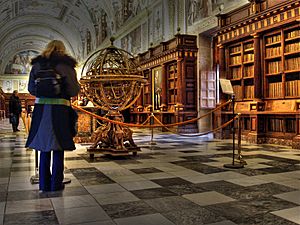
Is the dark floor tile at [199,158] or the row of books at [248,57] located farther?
the row of books at [248,57]

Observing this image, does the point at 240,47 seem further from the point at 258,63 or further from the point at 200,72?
the point at 200,72

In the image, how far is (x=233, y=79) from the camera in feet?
35.3

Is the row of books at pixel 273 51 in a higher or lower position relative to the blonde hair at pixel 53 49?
higher

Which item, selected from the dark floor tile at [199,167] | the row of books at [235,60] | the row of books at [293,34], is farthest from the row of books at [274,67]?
the dark floor tile at [199,167]

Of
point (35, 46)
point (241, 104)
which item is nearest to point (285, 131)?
point (241, 104)

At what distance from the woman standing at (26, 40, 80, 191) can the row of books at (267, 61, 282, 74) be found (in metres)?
6.52

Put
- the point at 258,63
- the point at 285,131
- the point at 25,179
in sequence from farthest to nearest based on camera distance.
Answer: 1. the point at 258,63
2. the point at 285,131
3. the point at 25,179

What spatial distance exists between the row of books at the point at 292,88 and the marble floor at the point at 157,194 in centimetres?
277

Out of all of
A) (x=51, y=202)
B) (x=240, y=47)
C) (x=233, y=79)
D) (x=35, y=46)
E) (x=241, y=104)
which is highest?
(x=35, y=46)

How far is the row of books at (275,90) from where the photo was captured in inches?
357

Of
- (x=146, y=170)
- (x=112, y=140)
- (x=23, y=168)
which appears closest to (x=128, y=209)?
(x=146, y=170)

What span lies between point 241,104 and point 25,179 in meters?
7.29

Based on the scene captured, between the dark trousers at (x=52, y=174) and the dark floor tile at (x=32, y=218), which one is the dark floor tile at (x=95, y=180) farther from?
the dark floor tile at (x=32, y=218)

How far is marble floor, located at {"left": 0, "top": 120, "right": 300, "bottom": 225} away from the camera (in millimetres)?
2945
